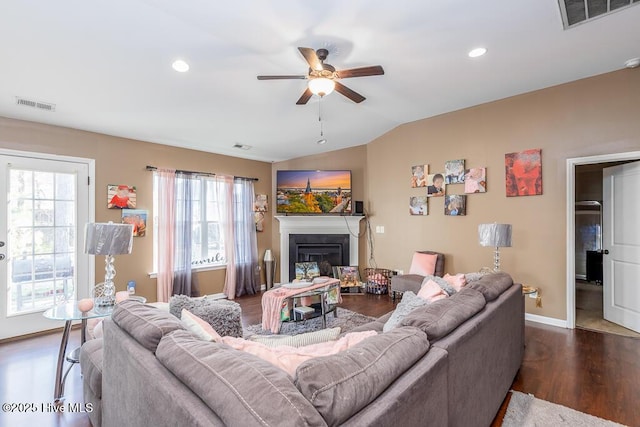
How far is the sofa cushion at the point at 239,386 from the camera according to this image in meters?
0.77

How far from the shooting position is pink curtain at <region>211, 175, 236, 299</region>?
5.28m

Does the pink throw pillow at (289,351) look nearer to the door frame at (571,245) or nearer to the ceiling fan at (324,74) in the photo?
the ceiling fan at (324,74)

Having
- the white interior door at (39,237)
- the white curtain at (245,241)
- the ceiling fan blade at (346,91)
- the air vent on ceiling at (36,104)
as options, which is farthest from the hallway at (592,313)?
the air vent on ceiling at (36,104)

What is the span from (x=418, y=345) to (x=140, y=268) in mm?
4411

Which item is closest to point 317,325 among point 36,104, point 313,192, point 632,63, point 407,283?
point 407,283

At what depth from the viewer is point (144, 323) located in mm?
1408

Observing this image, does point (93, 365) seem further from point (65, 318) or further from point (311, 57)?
point (311, 57)

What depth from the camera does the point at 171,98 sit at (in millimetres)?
3328

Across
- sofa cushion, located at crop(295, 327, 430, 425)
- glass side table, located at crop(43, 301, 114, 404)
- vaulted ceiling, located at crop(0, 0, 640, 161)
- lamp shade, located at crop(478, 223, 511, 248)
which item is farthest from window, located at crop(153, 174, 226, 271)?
sofa cushion, located at crop(295, 327, 430, 425)

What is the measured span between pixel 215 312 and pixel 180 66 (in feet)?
7.22

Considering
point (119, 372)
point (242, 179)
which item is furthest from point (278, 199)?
point (119, 372)

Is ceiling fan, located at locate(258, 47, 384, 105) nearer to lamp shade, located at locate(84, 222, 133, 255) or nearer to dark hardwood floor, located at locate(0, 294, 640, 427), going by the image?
lamp shade, located at locate(84, 222, 133, 255)

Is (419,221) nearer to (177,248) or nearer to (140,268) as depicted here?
(177,248)

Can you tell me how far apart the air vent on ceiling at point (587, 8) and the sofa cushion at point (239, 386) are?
116 inches
